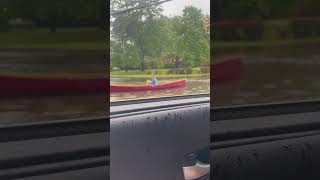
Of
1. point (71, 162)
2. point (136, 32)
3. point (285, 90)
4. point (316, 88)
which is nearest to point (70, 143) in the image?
point (71, 162)

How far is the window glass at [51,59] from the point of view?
2.11 meters

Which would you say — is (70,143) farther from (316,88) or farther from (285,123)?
(316,88)

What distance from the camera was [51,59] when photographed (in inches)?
87.2

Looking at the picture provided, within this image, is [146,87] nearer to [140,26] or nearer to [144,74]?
[144,74]

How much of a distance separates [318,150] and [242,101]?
74 cm

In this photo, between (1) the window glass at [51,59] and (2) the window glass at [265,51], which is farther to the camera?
(2) the window glass at [265,51]

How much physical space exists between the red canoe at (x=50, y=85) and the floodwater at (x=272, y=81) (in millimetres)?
732

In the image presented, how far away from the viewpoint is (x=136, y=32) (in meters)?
2.35

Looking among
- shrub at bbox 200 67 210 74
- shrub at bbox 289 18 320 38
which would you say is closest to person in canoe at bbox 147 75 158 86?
shrub at bbox 200 67 210 74

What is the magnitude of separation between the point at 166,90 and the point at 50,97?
1.81ft

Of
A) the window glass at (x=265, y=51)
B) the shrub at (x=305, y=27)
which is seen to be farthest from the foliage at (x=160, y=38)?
the shrub at (x=305, y=27)

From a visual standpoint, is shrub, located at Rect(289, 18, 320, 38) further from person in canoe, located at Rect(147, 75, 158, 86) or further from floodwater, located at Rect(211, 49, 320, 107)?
person in canoe, located at Rect(147, 75, 158, 86)

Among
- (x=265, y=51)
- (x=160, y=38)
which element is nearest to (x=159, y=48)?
(x=160, y=38)

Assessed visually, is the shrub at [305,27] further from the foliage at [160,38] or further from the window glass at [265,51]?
the foliage at [160,38]
